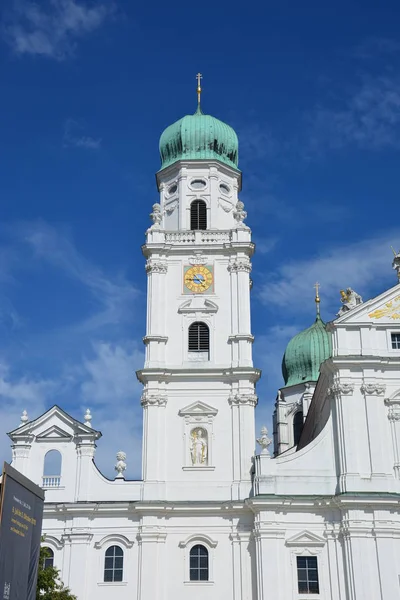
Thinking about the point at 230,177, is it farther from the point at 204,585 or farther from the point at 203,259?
the point at 204,585

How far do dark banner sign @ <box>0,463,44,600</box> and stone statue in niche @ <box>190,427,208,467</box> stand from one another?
1770 centimetres

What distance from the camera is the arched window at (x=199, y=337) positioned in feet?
134

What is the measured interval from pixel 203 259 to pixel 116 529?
13746 mm

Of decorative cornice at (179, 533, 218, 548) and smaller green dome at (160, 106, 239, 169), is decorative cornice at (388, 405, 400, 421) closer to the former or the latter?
decorative cornice at (179, 533, 218, 548)

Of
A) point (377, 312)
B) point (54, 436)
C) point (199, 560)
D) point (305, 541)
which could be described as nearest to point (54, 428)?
point (54, 436)

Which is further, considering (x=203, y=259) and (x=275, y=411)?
(x=275, y=411)

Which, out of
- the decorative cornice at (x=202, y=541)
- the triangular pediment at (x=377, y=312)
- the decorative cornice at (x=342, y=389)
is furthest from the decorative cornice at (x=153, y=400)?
the triangular pediment at (x=377, y=312)

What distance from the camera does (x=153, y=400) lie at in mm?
39344

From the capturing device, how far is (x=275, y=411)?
59000 mm

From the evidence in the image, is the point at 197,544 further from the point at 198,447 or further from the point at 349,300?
the point at 349,300

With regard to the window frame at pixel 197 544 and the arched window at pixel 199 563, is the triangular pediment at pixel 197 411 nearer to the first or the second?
the window frame at pixel 197 544

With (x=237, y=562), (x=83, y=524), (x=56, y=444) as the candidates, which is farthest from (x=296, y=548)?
(x=56, y=444)

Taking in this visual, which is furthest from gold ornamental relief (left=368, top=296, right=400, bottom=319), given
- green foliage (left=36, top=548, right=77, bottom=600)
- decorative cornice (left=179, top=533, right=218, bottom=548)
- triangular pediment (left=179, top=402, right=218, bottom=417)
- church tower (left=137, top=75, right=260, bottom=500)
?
green foliage (left=36, top=548, right=77, bottom=600)

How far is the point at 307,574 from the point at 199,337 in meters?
12.0
